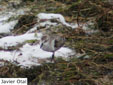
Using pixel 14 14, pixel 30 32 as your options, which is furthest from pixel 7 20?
pixel 30 32

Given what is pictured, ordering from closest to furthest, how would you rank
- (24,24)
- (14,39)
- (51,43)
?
(51,43), (14,39), (24,24)

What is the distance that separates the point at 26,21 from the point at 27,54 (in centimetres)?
84

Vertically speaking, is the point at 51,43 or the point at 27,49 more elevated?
the point at 51,43

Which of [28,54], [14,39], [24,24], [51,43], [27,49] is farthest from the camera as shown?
[24,24]

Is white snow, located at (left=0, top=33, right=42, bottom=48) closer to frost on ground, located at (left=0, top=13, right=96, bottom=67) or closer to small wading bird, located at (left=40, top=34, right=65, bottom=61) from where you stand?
frost on ground, located at (left=0, top=13, right=96, bottom=67)

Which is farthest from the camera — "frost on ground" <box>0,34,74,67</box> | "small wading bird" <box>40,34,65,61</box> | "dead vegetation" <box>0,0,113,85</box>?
"frost on ground" <box>0,34,74,67</box>

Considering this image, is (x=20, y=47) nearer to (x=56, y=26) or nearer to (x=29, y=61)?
(x=29, y=61)

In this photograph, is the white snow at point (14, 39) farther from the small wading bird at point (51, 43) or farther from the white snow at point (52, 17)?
the small wading bird at point (51, 43)

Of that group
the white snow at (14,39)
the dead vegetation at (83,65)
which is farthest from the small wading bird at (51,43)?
the white snow at (14,39)

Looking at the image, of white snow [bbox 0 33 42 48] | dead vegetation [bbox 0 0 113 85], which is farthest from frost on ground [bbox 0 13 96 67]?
dead vegetation [bbox 0 0 113 85]

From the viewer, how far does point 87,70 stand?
2510 millimetres

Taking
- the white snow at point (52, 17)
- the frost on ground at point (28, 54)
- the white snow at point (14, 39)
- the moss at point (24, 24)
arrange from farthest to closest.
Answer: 1. the white snow at point (52, 17)
2. the moss at point (24, 24)
3. the white snow at point (14, 39)
4. the frost on ground at point (28, 54)

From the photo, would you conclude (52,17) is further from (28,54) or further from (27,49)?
(28,54)

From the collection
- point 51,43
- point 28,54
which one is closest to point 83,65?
point 51,43
